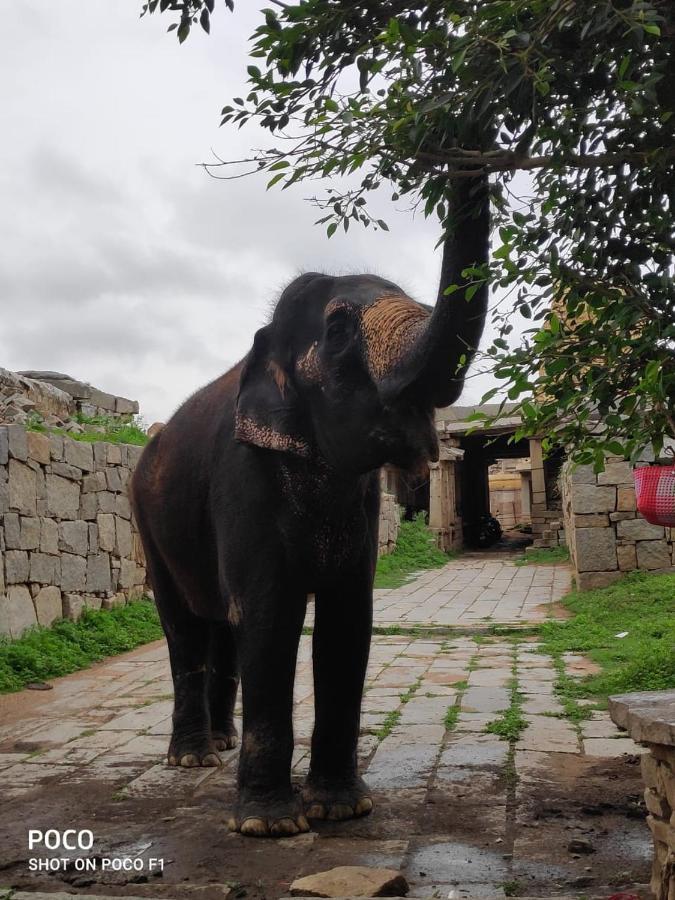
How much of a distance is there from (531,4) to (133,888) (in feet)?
9.48

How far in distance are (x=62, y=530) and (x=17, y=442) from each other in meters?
1.26

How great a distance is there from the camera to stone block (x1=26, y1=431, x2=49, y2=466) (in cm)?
878

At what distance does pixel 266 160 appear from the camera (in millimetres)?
3189

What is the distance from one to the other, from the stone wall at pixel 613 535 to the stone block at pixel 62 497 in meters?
6.27

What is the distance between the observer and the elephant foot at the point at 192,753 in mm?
4594

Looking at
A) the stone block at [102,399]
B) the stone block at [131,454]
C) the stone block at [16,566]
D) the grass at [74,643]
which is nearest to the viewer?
the grass at [74,643]

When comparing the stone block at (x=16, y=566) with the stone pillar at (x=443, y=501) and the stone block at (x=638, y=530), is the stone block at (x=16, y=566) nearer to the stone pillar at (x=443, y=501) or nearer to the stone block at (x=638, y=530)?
the stone block at (x=638, y=530)

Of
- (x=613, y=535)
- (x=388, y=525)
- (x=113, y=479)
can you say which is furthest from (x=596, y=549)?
(x=388, y=525)

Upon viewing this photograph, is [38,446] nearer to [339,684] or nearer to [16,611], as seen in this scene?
[16,611]

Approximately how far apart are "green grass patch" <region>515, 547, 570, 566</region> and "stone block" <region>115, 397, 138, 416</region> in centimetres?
851

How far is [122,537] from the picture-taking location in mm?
10727

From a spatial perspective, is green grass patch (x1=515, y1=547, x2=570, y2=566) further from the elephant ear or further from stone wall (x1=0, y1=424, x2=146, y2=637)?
the elephant ear

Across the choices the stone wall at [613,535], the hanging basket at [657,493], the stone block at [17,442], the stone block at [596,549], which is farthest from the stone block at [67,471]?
the stone block at [596,549]

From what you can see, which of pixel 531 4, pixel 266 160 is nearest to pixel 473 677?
pixel 266 160
